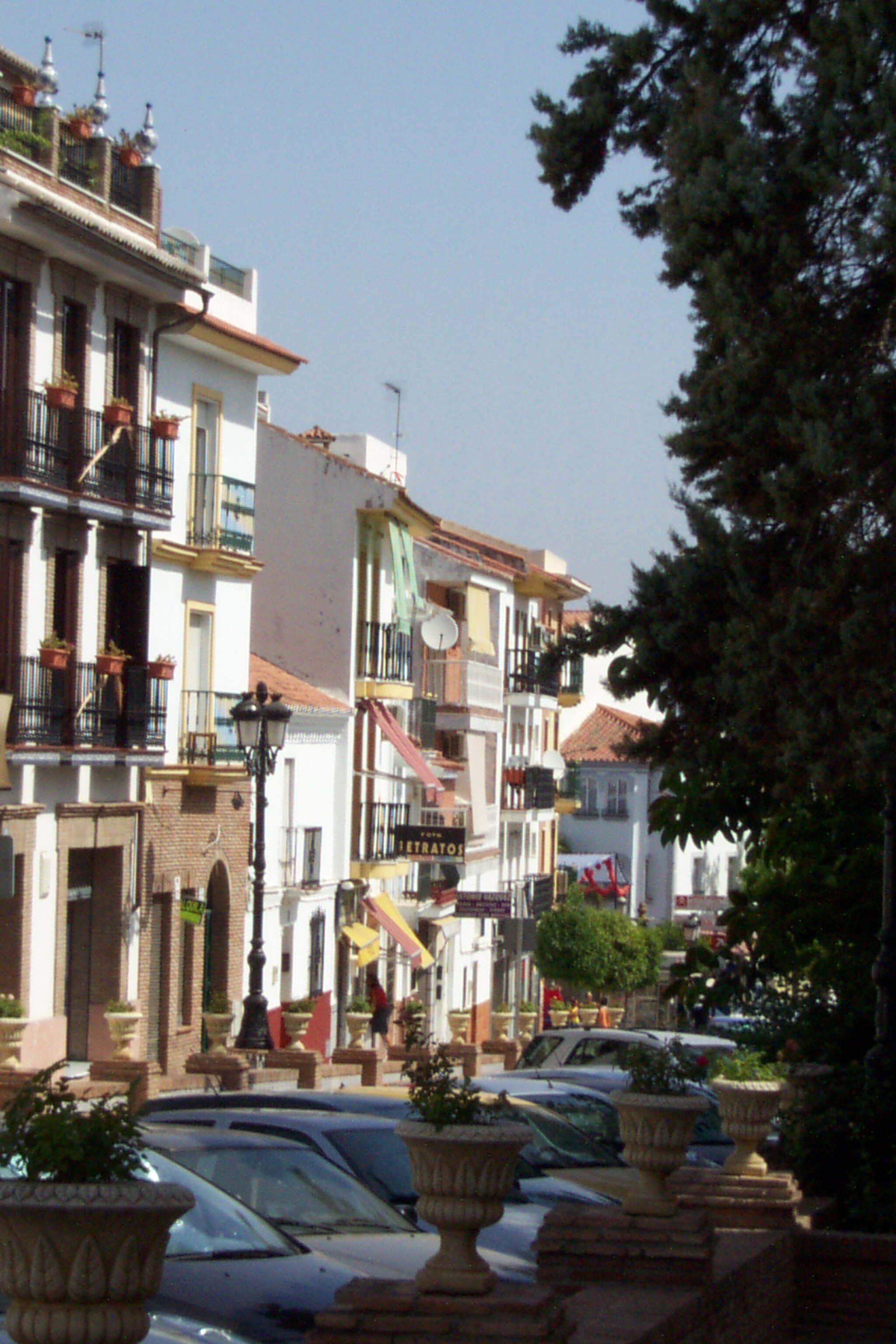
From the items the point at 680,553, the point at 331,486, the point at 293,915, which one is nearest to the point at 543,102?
the point at 680,553

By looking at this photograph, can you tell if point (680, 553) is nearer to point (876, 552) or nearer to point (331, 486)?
point (876, 552)

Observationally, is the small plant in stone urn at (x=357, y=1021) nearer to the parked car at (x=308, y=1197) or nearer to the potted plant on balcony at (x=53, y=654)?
the potted plant on balcony at (x=53, y=654)

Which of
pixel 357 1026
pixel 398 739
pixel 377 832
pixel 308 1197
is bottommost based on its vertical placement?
pixel 357 1026

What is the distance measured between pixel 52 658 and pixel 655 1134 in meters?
21.3

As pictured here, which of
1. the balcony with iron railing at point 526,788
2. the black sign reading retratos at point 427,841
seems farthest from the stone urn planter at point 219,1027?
the balcony with iron railing at point 526,788

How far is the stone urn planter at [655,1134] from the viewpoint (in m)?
9.33

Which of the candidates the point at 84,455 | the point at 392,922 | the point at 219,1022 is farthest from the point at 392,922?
the point at 84,455

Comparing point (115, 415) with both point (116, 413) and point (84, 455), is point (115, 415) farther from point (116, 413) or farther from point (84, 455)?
point (84, 455)

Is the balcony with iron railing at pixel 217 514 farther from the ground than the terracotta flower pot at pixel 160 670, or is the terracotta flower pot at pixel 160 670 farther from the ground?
the balcony with iron railing at pixel 217 514

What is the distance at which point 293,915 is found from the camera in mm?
40844

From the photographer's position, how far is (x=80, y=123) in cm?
3114

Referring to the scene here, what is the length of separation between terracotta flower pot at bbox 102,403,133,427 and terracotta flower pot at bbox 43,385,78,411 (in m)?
1.50

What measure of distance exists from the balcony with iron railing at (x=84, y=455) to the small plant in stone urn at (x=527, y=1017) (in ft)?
91.1

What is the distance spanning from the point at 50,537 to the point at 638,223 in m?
18.8
